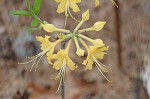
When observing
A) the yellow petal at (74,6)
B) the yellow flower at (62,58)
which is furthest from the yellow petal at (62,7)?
the yellow flower at (62,58)

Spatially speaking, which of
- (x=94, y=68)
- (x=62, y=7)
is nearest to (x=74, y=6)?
(x=62, y=7)

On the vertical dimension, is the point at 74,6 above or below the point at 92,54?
above

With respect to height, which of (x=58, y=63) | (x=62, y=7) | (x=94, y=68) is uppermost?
(x=62, y=7)

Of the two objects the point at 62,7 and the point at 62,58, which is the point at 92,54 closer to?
the point at 62,58

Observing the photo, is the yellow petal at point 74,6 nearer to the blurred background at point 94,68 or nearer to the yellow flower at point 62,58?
the yellow flower at point 62,58

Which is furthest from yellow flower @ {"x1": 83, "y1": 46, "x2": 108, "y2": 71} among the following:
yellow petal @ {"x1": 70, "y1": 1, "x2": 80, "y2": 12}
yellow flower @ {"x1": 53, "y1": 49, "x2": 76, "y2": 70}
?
yellow petal @ {"x1": 70, "y1": 1, "x2": 80, "y2": 12}

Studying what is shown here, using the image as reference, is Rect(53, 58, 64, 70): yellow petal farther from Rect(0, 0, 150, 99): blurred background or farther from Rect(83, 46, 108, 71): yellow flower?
Rect(0, 0, 150, 99): blurred background

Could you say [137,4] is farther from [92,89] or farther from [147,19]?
[92,89]

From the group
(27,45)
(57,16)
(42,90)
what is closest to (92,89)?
(42,90)
